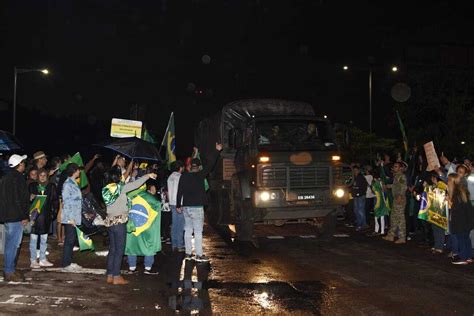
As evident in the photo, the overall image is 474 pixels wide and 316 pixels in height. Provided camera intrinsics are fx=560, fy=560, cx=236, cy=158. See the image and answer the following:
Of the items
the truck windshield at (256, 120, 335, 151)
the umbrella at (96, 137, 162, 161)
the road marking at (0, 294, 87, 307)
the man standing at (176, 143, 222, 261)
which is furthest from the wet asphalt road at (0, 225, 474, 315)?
the truck windshield at (256, 120, 335, 151)

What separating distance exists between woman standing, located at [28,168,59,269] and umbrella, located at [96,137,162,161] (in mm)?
1281

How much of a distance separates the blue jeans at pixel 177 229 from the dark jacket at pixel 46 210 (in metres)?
2.54

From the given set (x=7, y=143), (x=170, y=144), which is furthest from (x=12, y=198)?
(x=170, y=144)

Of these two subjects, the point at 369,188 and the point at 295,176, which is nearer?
the point at 295,176

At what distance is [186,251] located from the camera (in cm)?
1095

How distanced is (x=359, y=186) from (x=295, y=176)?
3.48 meters

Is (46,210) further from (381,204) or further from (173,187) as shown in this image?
(381,204)

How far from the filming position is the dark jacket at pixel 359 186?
15400 mm

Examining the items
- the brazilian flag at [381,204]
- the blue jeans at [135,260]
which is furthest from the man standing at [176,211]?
the brazilian flag at [381,204]

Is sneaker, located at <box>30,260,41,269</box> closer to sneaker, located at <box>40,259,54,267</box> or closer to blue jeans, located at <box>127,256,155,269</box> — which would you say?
sneaker, located at <box>40,259,54,267</box>

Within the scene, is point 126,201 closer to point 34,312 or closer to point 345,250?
point 34,312

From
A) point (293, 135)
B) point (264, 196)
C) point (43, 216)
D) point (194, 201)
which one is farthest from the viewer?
point (293, 135)

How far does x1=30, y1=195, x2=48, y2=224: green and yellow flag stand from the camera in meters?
9.80

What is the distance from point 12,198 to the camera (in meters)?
8.33
